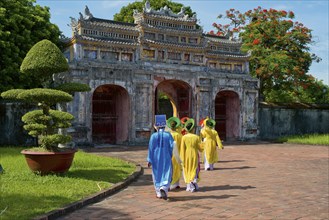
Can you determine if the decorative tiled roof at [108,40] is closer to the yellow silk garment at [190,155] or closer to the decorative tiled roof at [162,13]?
the decorative tiled roof at [162,13]

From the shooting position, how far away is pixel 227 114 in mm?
23141

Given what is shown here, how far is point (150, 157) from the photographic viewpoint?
23.9ft

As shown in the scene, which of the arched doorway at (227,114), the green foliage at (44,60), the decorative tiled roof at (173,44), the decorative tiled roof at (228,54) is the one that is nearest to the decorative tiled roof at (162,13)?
the decorative tiled roof at (173,44)

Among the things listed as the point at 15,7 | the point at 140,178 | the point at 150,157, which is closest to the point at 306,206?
the point at 150,157

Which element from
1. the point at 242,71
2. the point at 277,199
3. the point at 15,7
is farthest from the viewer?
the point at 242,71

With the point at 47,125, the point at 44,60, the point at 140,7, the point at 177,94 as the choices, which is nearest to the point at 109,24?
the point at 177,94

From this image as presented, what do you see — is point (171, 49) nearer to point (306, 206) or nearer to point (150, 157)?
point (150, 157)

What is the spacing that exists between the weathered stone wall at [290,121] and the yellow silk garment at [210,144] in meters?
12.8

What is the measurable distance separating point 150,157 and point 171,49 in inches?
524

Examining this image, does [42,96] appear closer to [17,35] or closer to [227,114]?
[17,35]

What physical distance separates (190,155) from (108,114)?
12.1m

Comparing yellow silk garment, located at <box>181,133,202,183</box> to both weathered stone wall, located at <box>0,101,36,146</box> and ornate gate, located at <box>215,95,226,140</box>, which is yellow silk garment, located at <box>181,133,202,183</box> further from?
ornate gate, located at <box>215,95,226,140</box>

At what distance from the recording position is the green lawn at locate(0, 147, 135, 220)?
562 cm

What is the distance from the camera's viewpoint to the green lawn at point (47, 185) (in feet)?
18.4
